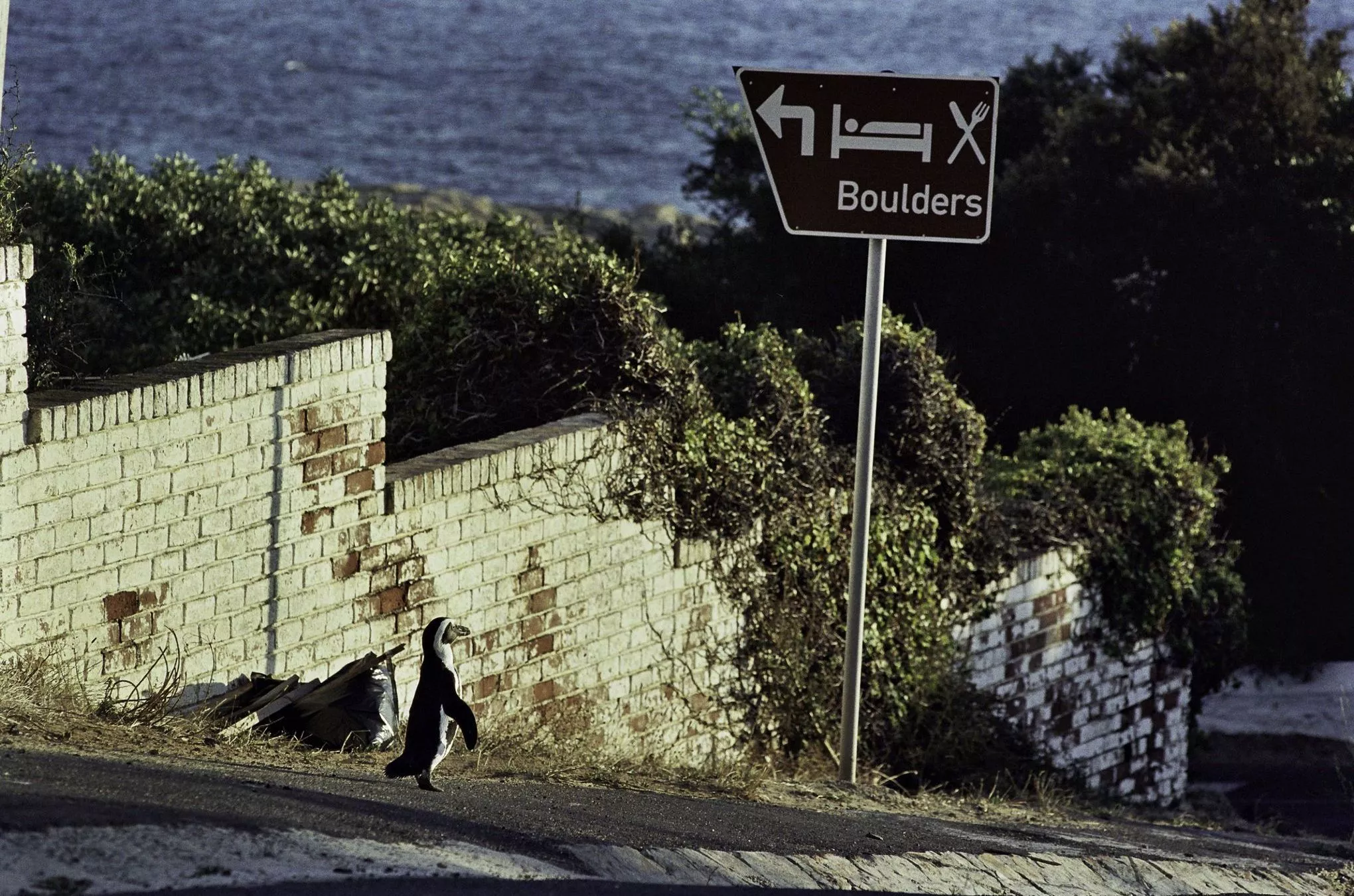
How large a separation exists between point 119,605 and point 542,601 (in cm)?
227

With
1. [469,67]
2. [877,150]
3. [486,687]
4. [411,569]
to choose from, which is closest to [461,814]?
[411,569]

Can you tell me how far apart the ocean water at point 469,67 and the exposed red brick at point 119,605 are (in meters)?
54.7

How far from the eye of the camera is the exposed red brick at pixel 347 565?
712 cm

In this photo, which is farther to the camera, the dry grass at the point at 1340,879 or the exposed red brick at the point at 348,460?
the exposed red brick at the point at 348,460

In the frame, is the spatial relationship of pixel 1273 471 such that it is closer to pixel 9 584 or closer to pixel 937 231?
pixel 937 231

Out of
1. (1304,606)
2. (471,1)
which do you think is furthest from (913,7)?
(1304,606)

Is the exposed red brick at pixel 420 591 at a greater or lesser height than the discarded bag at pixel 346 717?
greater

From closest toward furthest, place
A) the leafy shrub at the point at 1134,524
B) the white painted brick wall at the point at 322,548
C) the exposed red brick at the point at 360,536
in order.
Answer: the white painted brick wall at the point at 322,548 → the exposed red brick at the point at 360,536 → the leafy shrub at the point at 1134,524

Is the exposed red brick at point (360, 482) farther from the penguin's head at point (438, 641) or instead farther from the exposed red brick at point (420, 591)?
the penguin's head at point (438, 641)

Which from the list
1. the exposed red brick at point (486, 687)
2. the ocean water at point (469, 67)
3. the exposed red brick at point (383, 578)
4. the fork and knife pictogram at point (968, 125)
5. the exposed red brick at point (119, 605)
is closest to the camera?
the exposed red brick at point (119, 605)

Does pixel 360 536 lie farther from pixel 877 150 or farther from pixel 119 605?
pixel 877 150

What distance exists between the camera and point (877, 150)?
6.82 m

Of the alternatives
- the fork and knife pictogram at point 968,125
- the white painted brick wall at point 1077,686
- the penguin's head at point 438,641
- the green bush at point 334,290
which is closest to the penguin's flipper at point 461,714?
the penguin's head at point 438,641

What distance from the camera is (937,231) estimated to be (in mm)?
6801
